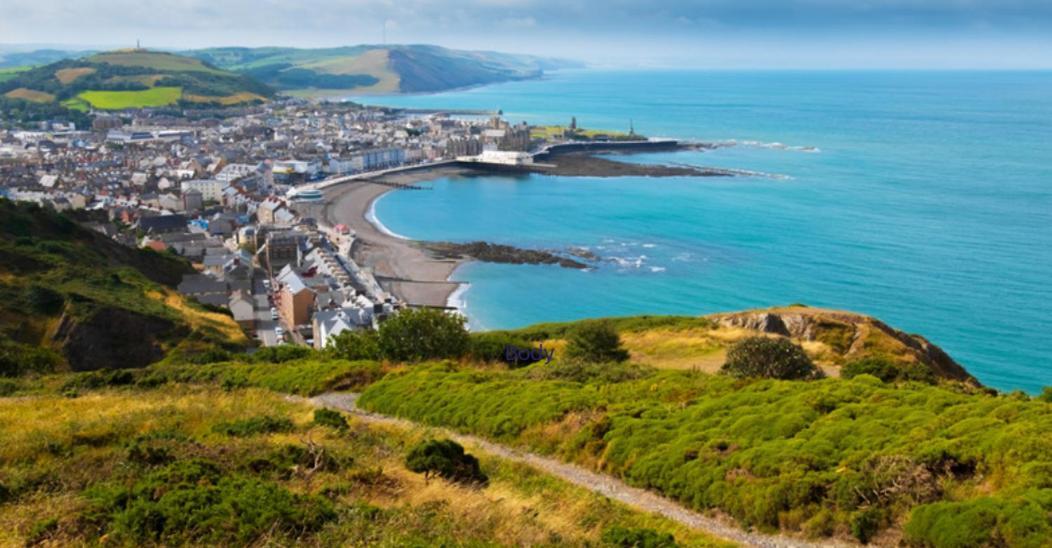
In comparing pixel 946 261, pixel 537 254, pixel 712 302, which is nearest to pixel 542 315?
pixel 712 302

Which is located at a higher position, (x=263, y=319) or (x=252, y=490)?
(x=252, y=490)

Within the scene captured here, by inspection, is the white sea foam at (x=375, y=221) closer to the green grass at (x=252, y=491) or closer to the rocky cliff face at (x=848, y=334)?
the rocky cliff face at (x=848, y=334)

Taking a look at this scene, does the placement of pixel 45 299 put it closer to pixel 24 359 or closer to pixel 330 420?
pixel 24 359

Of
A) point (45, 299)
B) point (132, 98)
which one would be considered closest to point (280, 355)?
point (45, 299)

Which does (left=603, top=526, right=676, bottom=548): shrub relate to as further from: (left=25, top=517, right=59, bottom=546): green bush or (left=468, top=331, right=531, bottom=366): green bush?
(left=468, top=331, right=531, bottom=366): green bush

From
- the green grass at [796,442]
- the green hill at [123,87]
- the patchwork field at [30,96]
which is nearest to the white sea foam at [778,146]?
the green grass at [796,442]

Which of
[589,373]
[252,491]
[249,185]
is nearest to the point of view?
[252,491]

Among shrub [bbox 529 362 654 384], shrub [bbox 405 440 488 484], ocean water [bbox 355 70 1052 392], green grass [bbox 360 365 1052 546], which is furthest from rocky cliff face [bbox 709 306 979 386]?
shrub [bbox 405 440 488 484]

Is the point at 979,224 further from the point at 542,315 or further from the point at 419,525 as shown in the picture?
the point at 419,525
